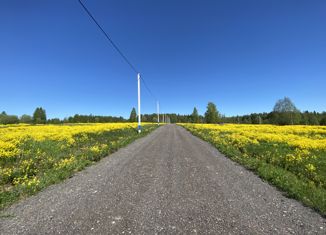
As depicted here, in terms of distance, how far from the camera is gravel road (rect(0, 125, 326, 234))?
4293 mm

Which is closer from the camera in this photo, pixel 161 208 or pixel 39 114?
pixel 161 208

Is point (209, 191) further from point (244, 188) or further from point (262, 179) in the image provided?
point (262, 179)

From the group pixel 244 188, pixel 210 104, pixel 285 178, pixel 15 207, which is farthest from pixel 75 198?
pixel 210 104

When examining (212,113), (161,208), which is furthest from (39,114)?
(161,208)

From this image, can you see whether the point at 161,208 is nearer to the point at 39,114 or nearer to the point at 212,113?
the point at 212,113

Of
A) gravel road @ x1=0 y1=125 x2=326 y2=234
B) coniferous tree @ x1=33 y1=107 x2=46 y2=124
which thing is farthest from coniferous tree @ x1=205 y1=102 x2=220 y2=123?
gravel road @ x1=0 y1=125 x2=326 y2=234

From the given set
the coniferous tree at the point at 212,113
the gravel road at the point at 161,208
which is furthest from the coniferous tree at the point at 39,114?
the gravel road at the point at 161,208

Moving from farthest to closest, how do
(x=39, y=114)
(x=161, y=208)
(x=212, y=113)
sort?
(x=39, y=114), (x=212, y=113), (x=161, y=208)

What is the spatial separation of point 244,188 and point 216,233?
3.36 metres

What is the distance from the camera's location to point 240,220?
464 cm

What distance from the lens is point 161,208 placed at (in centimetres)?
525

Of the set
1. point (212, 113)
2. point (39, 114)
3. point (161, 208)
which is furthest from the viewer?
point (39, 114)

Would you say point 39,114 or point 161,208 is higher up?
point 39,114

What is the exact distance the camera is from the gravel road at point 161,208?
429cm
